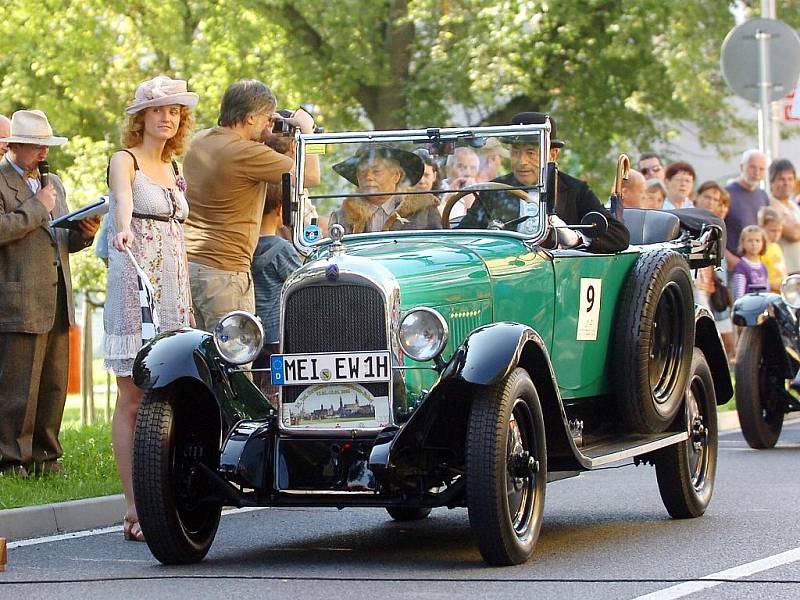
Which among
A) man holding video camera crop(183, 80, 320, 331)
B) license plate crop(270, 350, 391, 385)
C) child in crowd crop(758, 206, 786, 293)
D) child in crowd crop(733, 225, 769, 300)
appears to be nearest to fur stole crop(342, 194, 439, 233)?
man holding video camera crop(183, 80, 320, 331)

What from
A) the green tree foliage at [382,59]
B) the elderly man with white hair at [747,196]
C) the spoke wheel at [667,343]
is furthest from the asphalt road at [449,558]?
the green tree foliage at [382,59]

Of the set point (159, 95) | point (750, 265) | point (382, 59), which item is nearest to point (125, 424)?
point (159, 95)

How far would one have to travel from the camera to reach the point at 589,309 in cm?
842

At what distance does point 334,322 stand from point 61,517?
2.26m

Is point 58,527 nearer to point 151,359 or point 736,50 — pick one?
point 151,359

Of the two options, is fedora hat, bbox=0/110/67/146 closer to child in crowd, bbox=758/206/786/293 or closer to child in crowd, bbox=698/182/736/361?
child in crowd, bbox=698/182/736/361

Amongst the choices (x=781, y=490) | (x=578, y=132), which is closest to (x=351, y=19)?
(x=578, y=132)

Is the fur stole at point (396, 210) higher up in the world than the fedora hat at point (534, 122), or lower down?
lower down

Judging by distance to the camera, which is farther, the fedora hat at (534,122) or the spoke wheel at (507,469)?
the fedora hat at (534,122)

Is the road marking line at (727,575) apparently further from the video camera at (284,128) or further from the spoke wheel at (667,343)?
the video camera at (284,128)

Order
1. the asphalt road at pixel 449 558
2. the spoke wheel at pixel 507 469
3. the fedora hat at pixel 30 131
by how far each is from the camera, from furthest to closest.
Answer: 1. the fedora hat at pixel 30 131
2. the spoke wheel at pixel 507 469
3. the asphalt road at pixel 449 558

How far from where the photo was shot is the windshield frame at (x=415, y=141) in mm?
8172

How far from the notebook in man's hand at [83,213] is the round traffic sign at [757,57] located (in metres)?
8.75

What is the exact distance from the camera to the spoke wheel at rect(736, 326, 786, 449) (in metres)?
12.3
